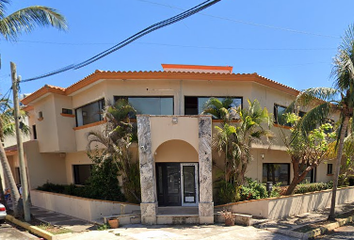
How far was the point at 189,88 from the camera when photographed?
989 centimetres

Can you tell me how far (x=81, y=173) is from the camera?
42.2ft

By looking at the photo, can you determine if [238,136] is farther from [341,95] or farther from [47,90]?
[47,90]

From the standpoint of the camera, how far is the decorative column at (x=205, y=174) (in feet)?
26.1

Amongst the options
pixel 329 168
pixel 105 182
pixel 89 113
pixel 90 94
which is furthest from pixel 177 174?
pixel 329 168

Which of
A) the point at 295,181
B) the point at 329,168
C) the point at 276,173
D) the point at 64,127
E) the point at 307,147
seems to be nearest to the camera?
the point at 307,147

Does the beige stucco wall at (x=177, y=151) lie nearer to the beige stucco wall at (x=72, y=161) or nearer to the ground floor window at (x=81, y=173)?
the beige stucco wall at (x=72, y=161)

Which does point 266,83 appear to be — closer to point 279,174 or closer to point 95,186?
point 279,174

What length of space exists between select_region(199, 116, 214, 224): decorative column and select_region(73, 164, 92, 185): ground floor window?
24.2 ft

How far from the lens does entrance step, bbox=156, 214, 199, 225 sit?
315 inches

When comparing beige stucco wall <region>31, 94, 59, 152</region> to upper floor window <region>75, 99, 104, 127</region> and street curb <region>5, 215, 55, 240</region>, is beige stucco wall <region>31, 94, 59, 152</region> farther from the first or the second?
street curb <region>5, 215, 55, 240</region>

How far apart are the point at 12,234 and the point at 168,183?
20.6ft

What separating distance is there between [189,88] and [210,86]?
3.39 ft

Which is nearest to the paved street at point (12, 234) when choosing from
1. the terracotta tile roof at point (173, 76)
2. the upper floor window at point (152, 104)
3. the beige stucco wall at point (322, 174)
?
the upper floor window at point (152, 104)

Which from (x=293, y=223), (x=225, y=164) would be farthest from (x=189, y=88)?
(x=293, y=223)
